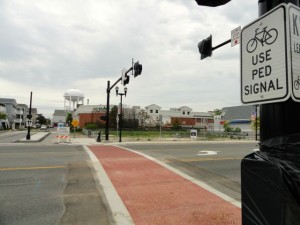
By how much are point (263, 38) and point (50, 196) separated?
661cm

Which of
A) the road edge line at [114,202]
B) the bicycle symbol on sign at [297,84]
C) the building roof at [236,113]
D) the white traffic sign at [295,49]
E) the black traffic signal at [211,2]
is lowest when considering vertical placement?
the road edge line at [114,202]

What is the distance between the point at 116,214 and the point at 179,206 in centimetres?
138

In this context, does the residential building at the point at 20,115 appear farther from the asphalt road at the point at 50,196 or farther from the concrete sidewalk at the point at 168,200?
the concrete sidewalk at the point at 168,200

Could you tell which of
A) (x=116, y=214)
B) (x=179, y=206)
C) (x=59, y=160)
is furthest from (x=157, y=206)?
(x=59, y=160)

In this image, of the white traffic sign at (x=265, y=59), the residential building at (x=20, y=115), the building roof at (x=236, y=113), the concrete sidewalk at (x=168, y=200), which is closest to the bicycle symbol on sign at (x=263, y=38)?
the white traffic sign at (x=265, y=59)

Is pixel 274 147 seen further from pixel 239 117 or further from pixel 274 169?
pixel 239 117

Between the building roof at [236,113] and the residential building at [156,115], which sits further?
the building roof at [236,113]

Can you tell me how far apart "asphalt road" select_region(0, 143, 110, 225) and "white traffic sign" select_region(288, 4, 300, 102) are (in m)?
4.55

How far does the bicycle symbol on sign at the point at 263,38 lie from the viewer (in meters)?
1.74

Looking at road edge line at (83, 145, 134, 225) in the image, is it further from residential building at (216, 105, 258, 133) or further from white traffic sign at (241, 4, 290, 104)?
residential building at (216, 105, 258, 133)

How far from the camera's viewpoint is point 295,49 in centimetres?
167

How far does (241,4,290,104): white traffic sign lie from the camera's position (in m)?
1.68

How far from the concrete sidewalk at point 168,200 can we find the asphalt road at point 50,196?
60cm

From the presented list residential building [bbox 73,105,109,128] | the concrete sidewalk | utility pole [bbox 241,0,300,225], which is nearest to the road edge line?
the concrete sidewalk
